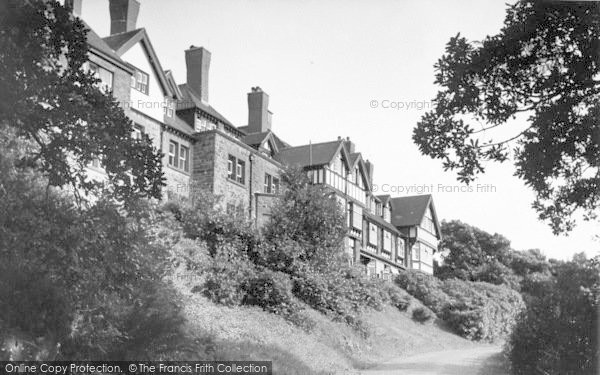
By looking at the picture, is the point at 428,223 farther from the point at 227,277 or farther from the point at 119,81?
the point at 227,277

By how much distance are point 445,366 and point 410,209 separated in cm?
4601

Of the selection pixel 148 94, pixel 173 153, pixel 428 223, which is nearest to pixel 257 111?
pixel 173 153

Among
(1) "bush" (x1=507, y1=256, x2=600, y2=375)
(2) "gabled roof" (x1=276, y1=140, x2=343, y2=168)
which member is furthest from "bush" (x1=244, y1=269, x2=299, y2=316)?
(2) "gabled roof" (x1=276, y1=140, x2=343, y2=168)

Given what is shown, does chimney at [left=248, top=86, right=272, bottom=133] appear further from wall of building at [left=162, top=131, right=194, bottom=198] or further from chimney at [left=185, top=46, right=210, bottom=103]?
wall of building at [left=162, top=131, right=194, bottom=198]

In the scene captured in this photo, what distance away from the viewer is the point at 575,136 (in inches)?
468

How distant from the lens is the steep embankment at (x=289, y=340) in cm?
1697

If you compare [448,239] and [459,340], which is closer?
[459,340]

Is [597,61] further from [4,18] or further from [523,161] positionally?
[4,18]

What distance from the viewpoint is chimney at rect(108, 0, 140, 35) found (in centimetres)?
3575

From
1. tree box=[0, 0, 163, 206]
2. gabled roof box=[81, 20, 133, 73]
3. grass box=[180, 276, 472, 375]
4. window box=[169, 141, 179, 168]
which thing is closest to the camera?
tree box=[0, 0, 163, 206]

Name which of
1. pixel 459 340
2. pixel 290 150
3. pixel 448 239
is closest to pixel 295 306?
pixel 459 340

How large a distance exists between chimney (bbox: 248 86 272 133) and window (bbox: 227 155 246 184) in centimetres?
690

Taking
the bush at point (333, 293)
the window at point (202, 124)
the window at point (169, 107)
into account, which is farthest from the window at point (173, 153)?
the bush at point (333, 293)

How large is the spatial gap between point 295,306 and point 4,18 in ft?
51.1
